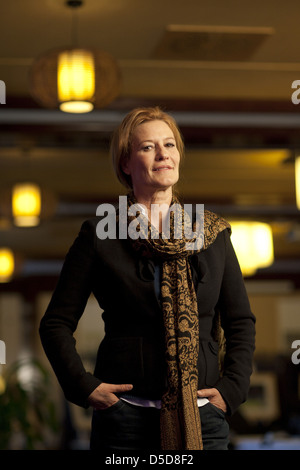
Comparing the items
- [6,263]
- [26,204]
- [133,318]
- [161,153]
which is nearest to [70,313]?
[133,318]

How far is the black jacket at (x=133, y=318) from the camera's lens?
142 cm

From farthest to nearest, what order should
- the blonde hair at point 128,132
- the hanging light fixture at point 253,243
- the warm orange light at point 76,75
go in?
the hanging light fixture at point 253,243
the warm orange light at point 76,75
the blonde hair at point 128,132

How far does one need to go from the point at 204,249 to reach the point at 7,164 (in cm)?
524

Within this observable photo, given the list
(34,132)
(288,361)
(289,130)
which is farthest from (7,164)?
(288,361)

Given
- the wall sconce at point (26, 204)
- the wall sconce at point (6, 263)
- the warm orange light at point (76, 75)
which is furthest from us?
the wall sconce at point (6, 263)

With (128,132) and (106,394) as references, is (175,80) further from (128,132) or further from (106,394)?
(106,394)

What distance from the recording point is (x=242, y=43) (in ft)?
12.8

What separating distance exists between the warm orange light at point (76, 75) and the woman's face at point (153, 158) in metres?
1.99

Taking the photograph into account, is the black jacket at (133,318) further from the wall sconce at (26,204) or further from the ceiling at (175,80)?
the wall sconce at (26,204)

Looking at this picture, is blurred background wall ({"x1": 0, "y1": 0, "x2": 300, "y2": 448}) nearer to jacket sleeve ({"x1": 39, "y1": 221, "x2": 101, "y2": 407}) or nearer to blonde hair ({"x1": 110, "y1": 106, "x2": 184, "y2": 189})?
blonde hair ({"x1": 110, "y1": 106, "x2": 184, "y2": 189})

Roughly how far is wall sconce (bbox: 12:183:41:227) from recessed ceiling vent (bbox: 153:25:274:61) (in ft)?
5.83

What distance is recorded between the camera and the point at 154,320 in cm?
143

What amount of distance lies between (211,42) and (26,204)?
2119mm

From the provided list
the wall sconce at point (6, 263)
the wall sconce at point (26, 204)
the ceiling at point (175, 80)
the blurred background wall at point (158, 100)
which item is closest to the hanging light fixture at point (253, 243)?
the blurred background wall at point (158, 100)
